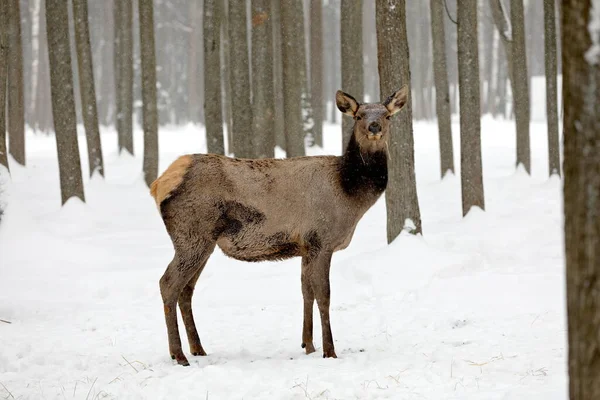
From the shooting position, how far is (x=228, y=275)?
11.1 m

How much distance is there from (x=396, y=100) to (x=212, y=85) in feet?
30.0

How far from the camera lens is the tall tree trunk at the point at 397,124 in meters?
10.5

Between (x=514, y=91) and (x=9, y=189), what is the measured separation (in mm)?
12601

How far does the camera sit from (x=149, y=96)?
1923 centimetres

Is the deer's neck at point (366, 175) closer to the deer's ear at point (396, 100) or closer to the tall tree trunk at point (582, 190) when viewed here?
the deer's ear at point (396, 100)

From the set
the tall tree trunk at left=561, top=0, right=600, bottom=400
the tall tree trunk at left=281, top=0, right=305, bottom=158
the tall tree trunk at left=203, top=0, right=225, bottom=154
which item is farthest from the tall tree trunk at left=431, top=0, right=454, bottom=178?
the tall tree trunk at left=561, top=0, right=600, bottom=400

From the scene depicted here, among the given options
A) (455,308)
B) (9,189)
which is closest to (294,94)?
(9,189)

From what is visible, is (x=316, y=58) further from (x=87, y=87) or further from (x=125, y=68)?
(x=87, y=87)

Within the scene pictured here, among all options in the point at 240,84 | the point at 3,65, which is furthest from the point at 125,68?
the point at 3,65

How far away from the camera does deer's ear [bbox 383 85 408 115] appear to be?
7.36 meters

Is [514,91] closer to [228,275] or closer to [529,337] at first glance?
[228,275]

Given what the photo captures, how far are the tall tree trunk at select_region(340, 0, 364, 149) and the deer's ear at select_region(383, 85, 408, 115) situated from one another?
30.7ft

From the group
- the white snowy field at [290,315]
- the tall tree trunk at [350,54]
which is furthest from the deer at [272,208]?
the tall tree trunk at [350,54]

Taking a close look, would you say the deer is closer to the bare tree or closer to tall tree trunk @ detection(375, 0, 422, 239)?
tall tree trunk @ detection(375, 0, 422, 239)
